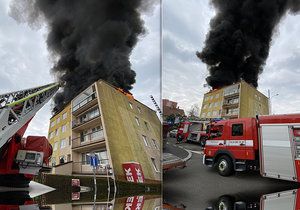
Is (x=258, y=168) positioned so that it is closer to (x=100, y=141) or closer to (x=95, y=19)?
(x=100, y=141)

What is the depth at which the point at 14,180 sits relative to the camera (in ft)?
17.2

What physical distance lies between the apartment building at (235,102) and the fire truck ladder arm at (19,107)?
4.23m

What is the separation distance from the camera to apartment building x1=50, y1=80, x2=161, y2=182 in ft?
12.0

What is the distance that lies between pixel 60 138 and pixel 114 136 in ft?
6.70

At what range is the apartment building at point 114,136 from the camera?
12.0 ft

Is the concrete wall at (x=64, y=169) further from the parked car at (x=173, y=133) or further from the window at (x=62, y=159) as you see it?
the parked car at (x=173, y=133)

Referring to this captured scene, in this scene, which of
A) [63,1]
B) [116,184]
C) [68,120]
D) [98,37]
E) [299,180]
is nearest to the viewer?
[299,180]

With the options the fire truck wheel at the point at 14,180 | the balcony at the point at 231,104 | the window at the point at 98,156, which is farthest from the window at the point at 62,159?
the balcony at the point at 231,104

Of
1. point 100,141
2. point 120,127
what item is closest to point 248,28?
point 120,127

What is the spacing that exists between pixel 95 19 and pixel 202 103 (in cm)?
909

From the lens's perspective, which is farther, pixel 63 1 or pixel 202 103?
pixel 63 1

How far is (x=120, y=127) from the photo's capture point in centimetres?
493

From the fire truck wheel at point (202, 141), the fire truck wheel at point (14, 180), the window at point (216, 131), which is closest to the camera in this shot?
the window at point (216, 131)

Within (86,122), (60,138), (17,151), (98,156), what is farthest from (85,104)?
(17,151)
